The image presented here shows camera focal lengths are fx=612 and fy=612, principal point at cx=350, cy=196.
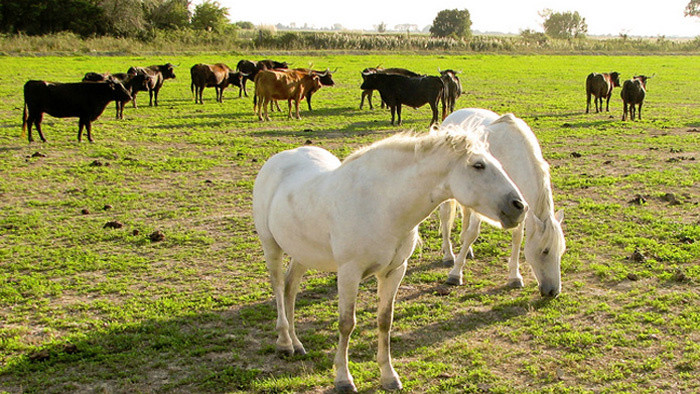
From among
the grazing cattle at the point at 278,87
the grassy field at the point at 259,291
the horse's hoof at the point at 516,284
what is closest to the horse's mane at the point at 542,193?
the grassy field at the point at 259,291

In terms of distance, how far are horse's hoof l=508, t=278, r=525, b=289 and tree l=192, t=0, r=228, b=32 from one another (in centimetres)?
5469

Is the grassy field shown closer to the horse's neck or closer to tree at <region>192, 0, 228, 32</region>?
the horse's neck

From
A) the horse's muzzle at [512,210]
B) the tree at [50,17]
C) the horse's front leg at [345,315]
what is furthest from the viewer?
the tree at [50,17]

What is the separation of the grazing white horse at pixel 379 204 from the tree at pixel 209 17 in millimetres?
55723

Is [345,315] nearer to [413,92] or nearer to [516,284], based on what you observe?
[516,284]

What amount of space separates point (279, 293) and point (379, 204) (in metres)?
1.54

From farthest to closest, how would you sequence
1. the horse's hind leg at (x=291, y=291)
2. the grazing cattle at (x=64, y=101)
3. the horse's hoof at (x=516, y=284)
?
the grazing cattle at (x=64, y=101) < the horse's hoof at (x=516, y=284) < the horse's hind leg at (x=291, y=291)

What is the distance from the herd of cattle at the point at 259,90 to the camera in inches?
556

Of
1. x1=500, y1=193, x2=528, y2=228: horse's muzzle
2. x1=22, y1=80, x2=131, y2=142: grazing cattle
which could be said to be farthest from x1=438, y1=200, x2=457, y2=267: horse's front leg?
x1=22, y1=80, x2=131, y2=142: grazing cattle

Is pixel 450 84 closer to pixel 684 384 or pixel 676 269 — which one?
pixel 676 269

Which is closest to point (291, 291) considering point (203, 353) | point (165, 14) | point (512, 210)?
point (203, 353)

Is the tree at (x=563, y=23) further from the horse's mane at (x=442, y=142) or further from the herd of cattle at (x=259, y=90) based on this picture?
the horse's mane at (x=442, y=142)

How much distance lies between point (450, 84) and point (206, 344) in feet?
50.6

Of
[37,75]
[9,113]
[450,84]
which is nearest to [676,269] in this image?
[450,84]
